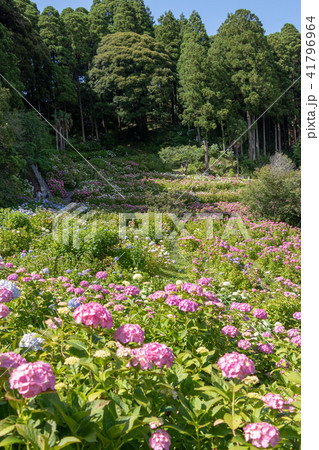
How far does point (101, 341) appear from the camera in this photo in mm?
1590

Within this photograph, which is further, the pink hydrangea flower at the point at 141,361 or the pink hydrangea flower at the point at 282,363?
the pink hydrangea flower at the point at 282,363

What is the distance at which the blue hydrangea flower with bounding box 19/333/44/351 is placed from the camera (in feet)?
4.87

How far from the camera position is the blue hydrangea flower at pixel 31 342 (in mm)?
1486

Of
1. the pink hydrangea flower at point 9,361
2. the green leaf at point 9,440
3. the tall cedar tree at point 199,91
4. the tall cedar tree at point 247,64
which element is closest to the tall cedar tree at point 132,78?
the tall cedar tree at point 199,91

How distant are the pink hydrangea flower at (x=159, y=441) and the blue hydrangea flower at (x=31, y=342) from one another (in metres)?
0.70

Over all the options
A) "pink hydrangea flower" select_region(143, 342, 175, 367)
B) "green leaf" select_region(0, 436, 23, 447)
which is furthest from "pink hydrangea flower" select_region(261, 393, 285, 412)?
"green leaf" select_region(0, 436, 23, 447)

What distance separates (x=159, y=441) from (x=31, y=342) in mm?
760

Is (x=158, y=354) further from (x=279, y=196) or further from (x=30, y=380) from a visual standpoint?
(x=279, y=196)

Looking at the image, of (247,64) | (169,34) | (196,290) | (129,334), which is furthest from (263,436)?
(169,34)

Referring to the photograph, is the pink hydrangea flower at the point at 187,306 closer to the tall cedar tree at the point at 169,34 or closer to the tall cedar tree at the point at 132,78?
the tall cedar tree at the point at 132,78

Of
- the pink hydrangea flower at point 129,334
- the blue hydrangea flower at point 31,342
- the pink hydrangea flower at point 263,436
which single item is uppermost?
the pink hydrangea flower at point 129,334

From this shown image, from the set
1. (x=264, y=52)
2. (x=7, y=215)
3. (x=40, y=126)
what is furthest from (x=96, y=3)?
(x=7, y=215)

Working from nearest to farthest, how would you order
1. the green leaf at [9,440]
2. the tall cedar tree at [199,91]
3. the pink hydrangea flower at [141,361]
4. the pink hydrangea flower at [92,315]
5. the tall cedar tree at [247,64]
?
the green leaf at [9,440] < the pink hydrangea flower at [141,361] < the pink hydrangea flower at [92,315] < the tall cedar tree at [199,91] < the tall cedar tree at [247,64]
